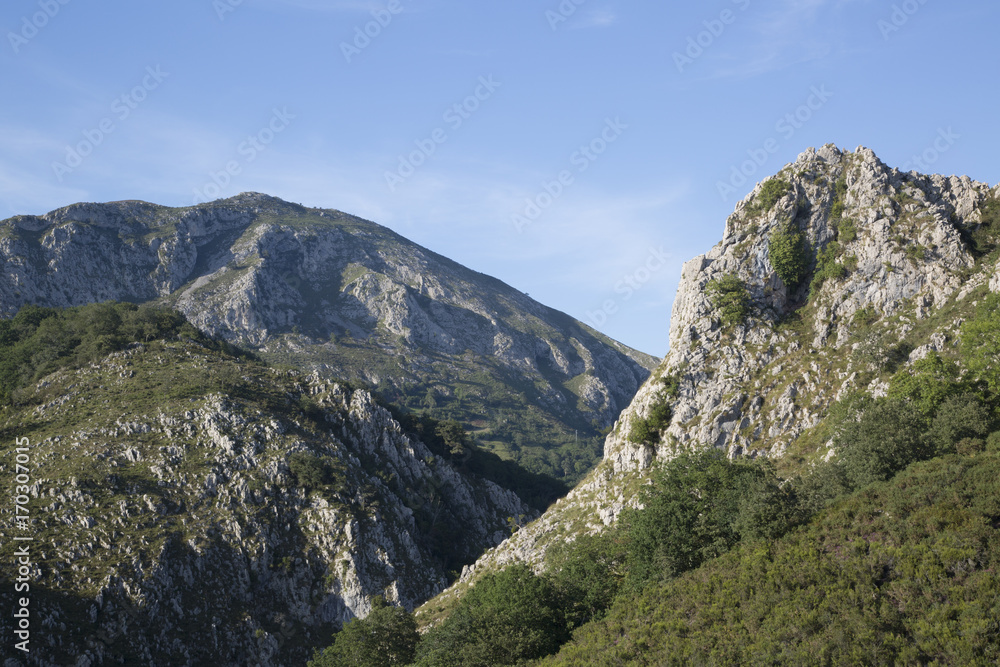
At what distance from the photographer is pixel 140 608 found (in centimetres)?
6894

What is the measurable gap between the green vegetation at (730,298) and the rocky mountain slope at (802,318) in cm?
30

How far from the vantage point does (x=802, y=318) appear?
76.2 meters

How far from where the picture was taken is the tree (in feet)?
175

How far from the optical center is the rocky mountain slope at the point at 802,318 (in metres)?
65.4

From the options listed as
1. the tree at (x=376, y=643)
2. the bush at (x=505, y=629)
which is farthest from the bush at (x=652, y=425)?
the tree at (x=376, y=643)

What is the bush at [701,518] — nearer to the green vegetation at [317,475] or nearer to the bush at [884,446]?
the bush at [884,446]

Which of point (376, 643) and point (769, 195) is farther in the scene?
point (769, 195)

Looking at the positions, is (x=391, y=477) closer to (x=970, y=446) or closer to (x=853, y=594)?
(x=970, y=446)

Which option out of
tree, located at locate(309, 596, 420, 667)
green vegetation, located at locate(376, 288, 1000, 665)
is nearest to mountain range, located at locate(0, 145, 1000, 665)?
green vegetation, located at locate(376, 288, 1000, 665)

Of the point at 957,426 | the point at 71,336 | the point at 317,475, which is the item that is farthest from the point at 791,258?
the point at 71,336

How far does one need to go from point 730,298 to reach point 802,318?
854cm

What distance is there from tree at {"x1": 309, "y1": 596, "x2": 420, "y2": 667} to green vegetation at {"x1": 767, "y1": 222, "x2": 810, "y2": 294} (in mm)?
59055

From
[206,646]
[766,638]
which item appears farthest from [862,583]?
[206,646]

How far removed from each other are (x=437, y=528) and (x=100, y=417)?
55.9 metres
